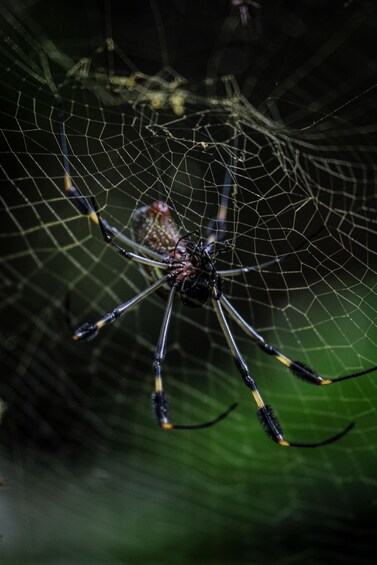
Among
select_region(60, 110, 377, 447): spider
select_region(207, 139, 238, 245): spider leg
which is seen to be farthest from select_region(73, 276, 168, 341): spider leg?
select_region(207, 139, 238, 245): spider leg

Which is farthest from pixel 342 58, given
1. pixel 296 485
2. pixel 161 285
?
pixel 296 485

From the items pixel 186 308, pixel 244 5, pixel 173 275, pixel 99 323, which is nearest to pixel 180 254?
pixel 173 275

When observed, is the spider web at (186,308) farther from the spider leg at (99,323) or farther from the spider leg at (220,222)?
the spider leg at (99,323)

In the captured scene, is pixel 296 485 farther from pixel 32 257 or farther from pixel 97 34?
pixel 97 34

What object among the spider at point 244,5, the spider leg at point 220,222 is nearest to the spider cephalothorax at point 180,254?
the spider leg at point 220,222

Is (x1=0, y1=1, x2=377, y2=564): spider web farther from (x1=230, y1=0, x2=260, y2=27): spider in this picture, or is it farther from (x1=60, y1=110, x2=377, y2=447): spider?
(x1=230, y1=0, x2=260, y2=27): spider

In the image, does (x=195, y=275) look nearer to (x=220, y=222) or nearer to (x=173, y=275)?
(x=173, y=275)
